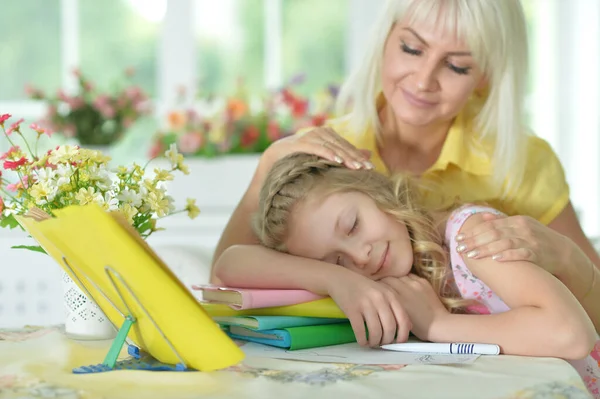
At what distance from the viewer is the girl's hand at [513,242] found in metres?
1.50

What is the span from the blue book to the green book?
13 millimetres

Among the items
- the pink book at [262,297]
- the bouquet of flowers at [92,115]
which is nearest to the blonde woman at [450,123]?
the pink book at [262,297]

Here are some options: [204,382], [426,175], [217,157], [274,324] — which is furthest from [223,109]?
[204,382]

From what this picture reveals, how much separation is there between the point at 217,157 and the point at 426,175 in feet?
5.74

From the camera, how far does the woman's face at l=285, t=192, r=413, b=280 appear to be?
5.37 feet

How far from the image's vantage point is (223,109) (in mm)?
3781

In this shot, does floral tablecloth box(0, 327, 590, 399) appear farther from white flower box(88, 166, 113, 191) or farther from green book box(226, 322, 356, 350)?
white flower box(88, 166, 113, 191)

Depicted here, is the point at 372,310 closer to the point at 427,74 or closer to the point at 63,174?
the point at 63,174

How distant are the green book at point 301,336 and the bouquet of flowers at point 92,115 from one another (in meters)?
2.58

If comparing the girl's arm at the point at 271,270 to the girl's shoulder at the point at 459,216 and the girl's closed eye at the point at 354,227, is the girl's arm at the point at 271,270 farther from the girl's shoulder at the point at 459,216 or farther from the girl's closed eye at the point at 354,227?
the girl's shoulder at the point at 459,216

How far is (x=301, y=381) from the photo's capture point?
3.84ft

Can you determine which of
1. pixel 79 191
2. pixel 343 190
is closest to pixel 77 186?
pixel 79 191

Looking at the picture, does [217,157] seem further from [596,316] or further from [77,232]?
[77,232]

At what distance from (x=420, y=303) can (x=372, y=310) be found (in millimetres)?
108
